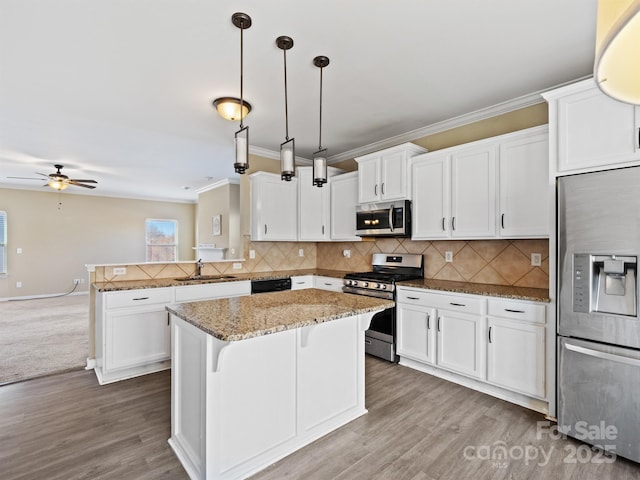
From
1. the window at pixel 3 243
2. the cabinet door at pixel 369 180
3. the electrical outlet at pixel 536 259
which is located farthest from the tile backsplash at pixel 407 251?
the window at pixel 3 243

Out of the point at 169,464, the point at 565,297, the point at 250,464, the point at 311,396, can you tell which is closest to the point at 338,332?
the point at 311,396

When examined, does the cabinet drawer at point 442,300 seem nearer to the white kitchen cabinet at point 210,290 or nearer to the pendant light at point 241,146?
the white kitchen cabinet at point 210,290

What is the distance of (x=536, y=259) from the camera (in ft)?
9.57

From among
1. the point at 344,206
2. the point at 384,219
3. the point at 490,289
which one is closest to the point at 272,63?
the point at 384,219

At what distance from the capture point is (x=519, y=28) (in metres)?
2.08

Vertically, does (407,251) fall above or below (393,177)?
below

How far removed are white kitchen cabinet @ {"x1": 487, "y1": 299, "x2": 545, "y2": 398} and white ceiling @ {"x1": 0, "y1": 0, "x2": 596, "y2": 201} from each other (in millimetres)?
1853

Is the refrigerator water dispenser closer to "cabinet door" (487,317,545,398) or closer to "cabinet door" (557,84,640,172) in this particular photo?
"cabinet door" (487,317,545,398)

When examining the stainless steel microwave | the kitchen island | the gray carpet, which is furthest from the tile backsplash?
the kitchen island

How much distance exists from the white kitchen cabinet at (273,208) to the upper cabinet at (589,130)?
2.89m

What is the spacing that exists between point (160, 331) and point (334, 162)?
3.31 meters

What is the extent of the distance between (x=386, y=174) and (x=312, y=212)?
1274 mm

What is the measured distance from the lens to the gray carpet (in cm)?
337

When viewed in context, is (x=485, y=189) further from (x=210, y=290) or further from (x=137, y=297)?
(x=137, y=297)
